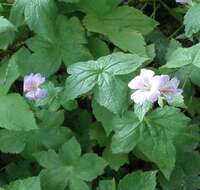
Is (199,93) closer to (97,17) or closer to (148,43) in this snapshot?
(148,43)

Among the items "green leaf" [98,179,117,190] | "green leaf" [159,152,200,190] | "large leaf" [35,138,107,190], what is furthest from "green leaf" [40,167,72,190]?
"green leaf" [159,152,200,190]

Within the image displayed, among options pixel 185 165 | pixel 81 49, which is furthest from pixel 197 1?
pixel 185 165

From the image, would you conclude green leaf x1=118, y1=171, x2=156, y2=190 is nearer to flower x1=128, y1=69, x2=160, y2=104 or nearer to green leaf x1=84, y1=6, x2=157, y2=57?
flower x1=128, y1=69, x2=160, y2=104

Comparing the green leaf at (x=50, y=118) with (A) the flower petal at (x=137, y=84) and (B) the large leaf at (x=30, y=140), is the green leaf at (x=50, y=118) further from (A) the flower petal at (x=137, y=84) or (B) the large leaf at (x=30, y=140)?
(A) the flower petal at (x=137, y=84)

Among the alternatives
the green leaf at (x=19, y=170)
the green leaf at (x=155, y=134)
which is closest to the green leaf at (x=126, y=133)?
the green leaf at (x=155, y=134)

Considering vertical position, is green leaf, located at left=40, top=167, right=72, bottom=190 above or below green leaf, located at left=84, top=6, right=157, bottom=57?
below

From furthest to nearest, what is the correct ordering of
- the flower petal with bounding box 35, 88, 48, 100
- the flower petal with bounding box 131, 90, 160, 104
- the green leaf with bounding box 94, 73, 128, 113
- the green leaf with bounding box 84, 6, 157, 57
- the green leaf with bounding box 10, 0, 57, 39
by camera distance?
the green leaf with bounding box 84, 6, 157, 57 < the green leaf with bounding box 10, 0, 57, 39 < the flower petal with bounding box 35, 88, 48, 100 < the green leaf with bounding box 94, 73, 128, 113 < the flower petal with bounding box 131, 90, 160, 104

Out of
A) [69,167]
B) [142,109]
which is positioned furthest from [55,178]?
[142,109]
